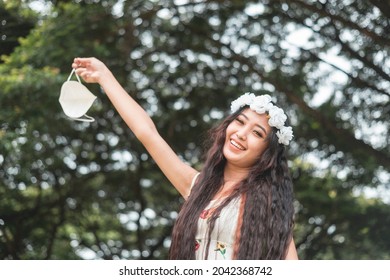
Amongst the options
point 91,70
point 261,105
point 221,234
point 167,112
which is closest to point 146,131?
point 91,70

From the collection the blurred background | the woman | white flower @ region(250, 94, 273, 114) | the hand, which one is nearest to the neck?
the woman

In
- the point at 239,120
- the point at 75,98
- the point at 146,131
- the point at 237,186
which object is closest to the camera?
the point at 237,186

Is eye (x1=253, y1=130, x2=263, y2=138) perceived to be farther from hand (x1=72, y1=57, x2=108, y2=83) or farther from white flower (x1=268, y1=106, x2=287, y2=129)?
hand (x1=72, y1=57, x2=108, y2=83)

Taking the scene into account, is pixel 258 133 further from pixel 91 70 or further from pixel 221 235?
pixel 91 70

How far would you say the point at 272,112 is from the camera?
2711mm

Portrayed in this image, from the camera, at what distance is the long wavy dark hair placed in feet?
8.19

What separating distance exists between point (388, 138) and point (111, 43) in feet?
9.47

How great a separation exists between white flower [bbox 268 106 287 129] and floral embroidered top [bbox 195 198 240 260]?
0.33 m

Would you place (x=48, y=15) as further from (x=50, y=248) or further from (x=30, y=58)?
(x=50, y=248)

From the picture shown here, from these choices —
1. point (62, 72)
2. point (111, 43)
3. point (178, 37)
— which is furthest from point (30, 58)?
point (178, 37)

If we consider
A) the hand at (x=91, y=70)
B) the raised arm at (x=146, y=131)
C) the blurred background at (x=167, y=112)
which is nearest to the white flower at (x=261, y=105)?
the raised arm at (x=146, y=131)

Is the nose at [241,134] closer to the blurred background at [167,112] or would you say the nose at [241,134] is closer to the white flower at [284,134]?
the white flower at [284,134]

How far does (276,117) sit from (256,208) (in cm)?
36

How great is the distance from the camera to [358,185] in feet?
27.1
